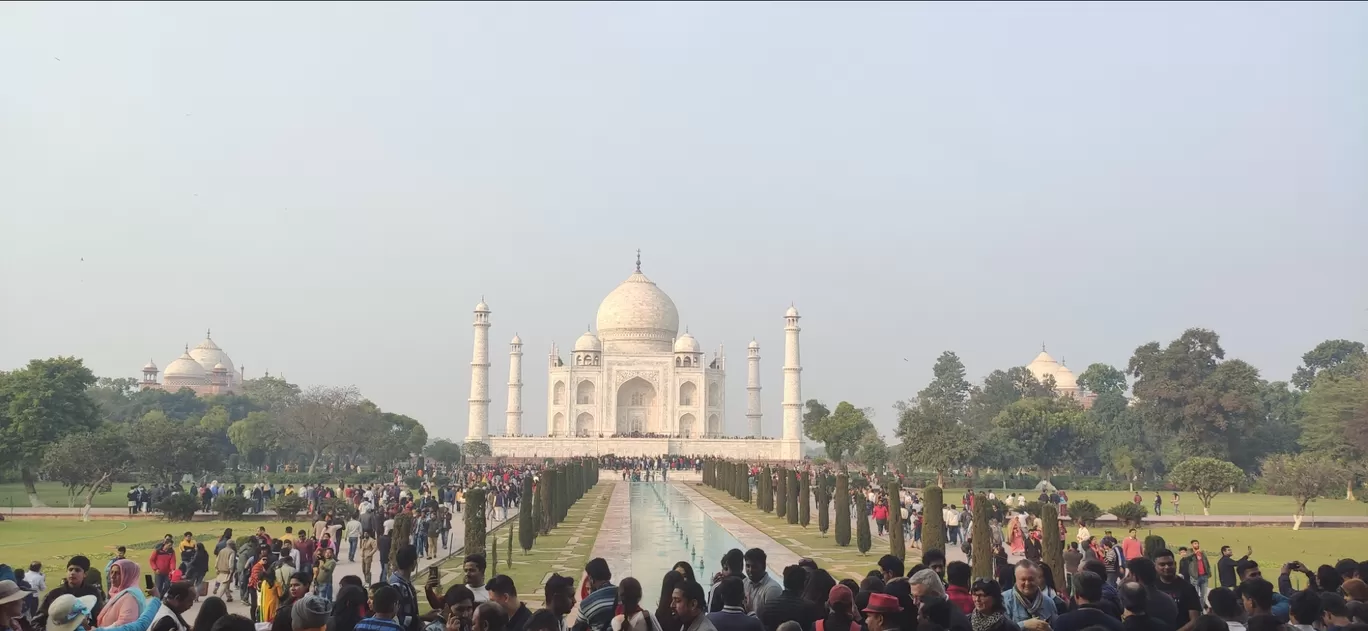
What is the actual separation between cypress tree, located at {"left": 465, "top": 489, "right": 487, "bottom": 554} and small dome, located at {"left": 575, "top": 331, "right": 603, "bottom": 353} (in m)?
50.2

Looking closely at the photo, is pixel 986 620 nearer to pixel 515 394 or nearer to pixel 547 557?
pixel 547 557

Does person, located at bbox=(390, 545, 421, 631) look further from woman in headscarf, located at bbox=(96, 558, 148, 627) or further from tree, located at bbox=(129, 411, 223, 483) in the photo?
tree, located at bbox=(129, 411, 223, 483)

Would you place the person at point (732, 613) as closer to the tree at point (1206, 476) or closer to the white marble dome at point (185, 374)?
the tree at point (1206, 476)

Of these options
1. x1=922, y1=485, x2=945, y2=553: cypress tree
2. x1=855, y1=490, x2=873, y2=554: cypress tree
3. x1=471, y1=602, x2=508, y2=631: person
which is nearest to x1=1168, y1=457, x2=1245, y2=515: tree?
x1=855, y1=490, x2=873, y2=554: cypress tree

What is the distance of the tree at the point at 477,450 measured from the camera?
5441 cm

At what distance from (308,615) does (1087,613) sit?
3446mm

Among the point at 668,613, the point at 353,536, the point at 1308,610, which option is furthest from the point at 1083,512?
the point at 668,613

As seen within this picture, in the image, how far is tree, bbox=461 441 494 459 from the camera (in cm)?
5441

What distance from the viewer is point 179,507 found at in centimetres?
2305

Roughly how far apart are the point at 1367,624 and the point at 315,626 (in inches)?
182

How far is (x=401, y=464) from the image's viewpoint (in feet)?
165

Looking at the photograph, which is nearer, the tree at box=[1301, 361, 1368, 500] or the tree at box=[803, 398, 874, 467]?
the tree at box=[1301, 361, 1368, 500]

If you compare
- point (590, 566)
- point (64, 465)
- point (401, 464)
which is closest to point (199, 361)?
point (401, 464)

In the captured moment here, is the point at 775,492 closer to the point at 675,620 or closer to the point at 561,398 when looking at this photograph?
the point at 675,620
